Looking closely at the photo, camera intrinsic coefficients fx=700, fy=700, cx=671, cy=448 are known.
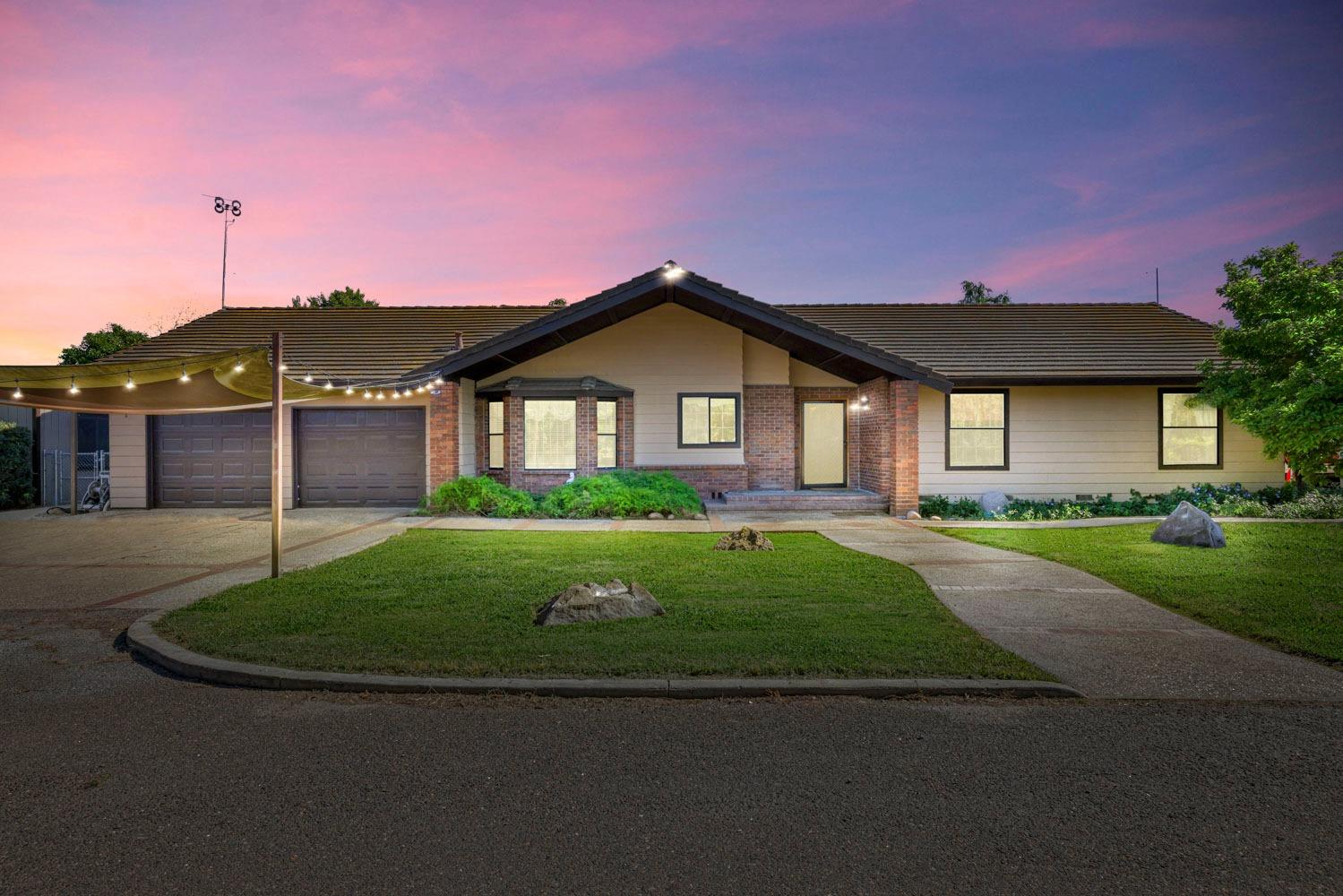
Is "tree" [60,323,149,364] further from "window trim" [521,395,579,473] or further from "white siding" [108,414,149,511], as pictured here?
"window trim" [521,395,579,473]

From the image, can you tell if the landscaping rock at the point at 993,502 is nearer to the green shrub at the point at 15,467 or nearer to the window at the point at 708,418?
the window at the point at 708,418

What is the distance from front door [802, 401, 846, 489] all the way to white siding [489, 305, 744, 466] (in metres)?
2.11

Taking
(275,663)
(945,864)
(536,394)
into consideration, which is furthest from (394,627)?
(536,394)

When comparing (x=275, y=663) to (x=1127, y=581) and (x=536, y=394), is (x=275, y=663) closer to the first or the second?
(x=1127, y=581)

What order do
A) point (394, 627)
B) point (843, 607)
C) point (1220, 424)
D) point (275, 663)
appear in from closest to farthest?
point (275, 663)
point (394, 627)
point (843, 607)
point (1220, 424)

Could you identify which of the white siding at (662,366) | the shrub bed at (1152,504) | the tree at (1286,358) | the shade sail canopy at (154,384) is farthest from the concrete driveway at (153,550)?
the tree at (1286,358)

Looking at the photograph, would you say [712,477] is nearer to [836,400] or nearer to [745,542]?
[836,400]

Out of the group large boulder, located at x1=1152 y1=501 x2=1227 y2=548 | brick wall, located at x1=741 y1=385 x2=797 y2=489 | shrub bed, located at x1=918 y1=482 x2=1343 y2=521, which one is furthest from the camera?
brick wall, located at x1=741 y1=385 x2=797 y2=489

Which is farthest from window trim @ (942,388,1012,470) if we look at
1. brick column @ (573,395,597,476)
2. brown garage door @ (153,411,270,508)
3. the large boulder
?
brown garage door @ (153,411,270,508)

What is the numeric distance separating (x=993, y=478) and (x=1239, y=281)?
6.06 meters

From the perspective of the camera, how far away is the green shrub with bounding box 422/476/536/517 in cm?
1439

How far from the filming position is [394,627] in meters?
6.06

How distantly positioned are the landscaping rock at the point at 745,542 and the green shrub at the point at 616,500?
11.9ft

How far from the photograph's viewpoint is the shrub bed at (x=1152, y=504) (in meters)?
13.9
